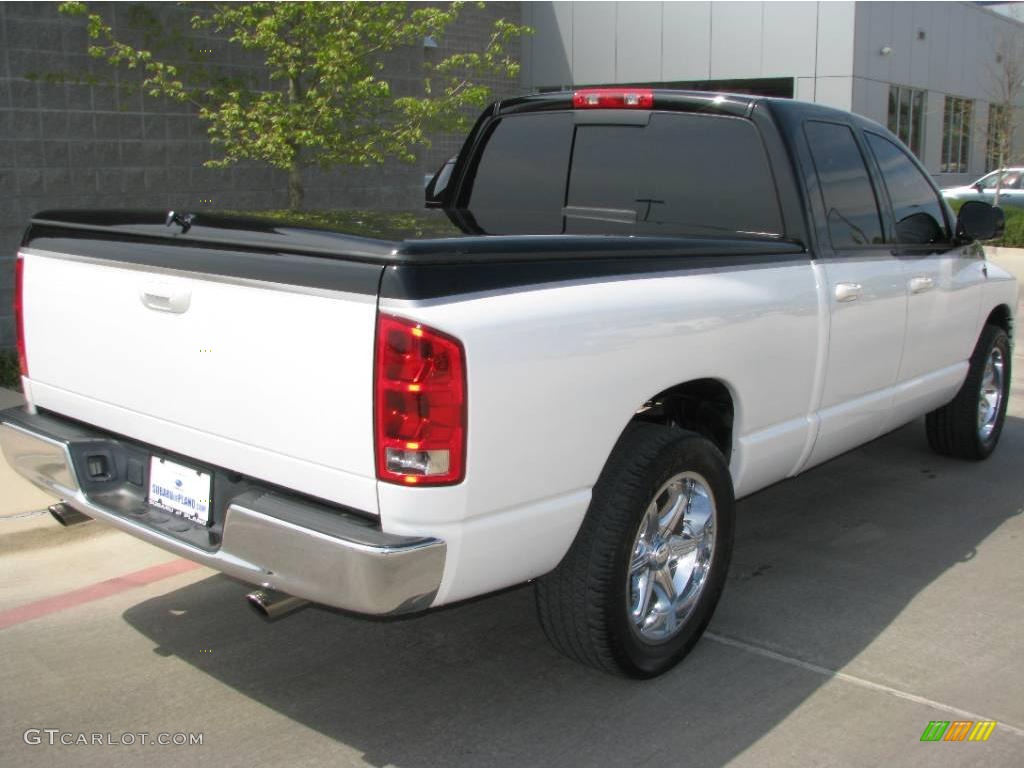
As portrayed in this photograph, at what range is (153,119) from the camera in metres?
10.0

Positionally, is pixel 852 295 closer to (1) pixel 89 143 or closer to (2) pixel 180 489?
(2) pixel 180 489

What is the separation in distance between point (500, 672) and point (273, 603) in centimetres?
106

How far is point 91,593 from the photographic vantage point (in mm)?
4750

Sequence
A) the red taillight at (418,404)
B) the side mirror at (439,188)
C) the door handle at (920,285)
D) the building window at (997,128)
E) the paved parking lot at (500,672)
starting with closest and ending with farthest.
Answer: the red taillight at (418,404)
the paved parking lot at (500,672)
the door handle at (920,285)
the side mirror at (439,188)
the building window at (997,128)

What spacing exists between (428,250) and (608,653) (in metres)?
1.52

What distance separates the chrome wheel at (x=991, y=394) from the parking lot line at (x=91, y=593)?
15.2ft

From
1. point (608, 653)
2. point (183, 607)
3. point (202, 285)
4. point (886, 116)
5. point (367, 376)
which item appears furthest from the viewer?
point (886, 116)

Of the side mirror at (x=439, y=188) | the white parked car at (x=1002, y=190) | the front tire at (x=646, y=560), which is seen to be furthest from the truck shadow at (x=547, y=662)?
the white parked car at (x=1002, y=190)

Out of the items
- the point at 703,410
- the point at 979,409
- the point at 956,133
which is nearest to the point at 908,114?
the point at 956,133

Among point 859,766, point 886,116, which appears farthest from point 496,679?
point 886,116

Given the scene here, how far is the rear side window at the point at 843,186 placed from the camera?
15.9ft

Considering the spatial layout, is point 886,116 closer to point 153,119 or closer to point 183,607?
point 153,119

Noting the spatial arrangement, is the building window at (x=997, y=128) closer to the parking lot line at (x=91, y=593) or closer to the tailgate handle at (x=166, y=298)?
the parking lot line at (x=91, y=593)

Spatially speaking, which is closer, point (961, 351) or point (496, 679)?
point (496, 679)
